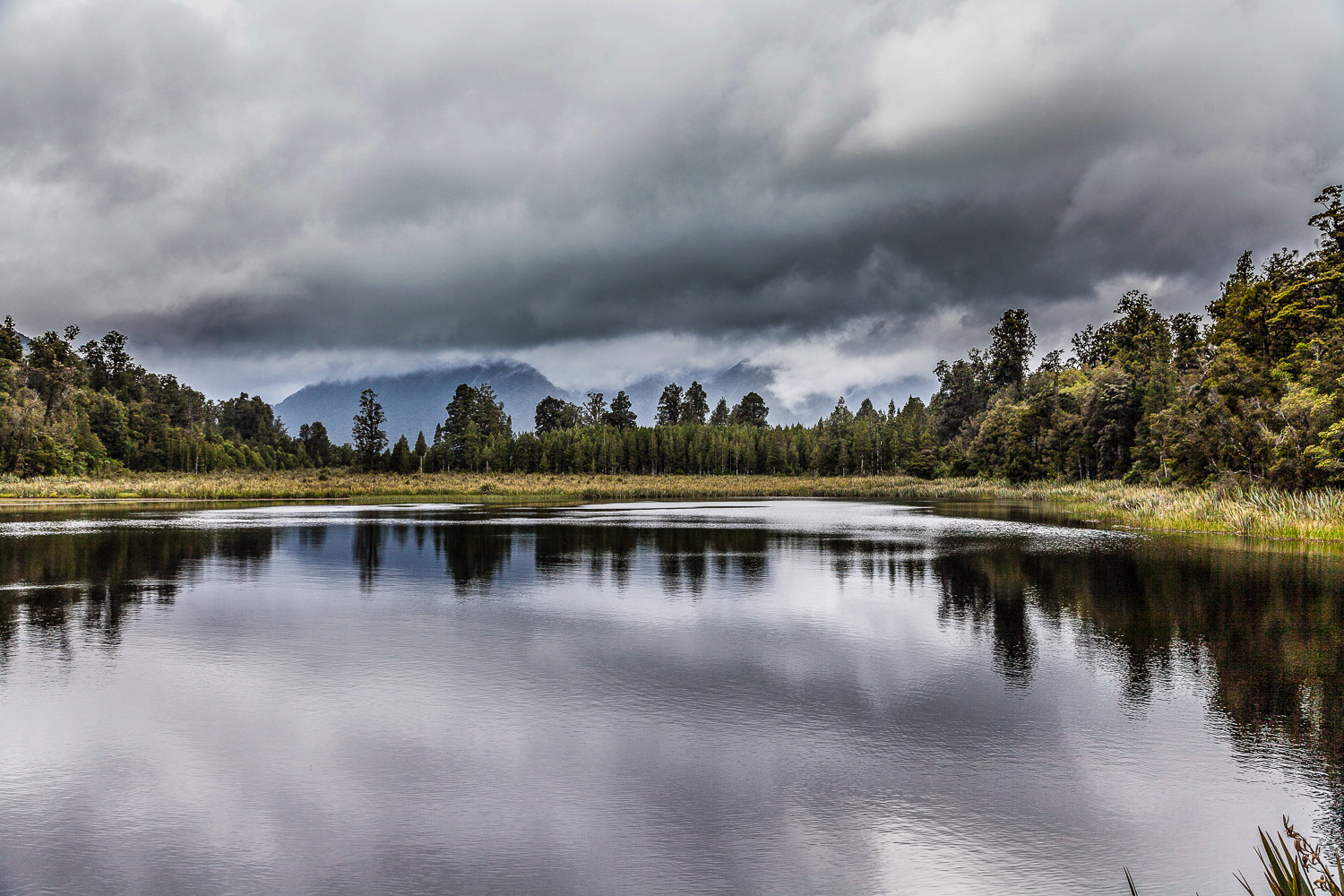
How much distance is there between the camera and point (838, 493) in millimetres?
91125

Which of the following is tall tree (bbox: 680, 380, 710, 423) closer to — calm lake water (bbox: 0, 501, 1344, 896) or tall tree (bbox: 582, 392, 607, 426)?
tall tree (bbox: 582, 392, 607, 426)

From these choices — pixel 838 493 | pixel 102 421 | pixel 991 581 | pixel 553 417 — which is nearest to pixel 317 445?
pixel 553 417

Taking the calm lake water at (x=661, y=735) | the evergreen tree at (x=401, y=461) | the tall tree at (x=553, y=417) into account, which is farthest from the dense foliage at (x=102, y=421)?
the calm lake water at (x=661, y=735)

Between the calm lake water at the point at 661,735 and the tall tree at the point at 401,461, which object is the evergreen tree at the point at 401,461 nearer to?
the tall tree at the point at 401,461

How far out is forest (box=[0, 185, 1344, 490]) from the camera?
36.9 meters

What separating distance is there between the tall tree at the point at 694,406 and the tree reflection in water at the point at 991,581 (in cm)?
15118

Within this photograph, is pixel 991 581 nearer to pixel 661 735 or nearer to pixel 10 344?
pixel 661 735

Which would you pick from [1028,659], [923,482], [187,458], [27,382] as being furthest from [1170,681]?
[187,458]

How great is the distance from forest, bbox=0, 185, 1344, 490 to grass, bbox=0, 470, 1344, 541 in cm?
230

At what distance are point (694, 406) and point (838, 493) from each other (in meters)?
98.9

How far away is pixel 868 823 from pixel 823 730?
2.09 m

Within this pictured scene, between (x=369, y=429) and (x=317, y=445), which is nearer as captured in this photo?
(x=369, y=429)

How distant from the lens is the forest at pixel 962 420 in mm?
36875

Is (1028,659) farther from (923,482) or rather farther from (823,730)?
(923,482)
